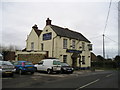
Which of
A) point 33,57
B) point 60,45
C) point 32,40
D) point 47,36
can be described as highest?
point 47,36

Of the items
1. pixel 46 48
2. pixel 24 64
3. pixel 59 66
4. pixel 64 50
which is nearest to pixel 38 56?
pixel 46 48

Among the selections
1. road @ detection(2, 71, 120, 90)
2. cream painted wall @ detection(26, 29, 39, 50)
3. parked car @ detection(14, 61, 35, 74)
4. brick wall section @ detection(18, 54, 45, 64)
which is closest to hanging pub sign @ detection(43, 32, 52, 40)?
cream painted wall @ detection(26, 29, 39, 50)

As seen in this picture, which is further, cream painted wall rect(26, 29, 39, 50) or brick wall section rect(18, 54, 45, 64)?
cream painted wall rect(26, 29, 39, 50)

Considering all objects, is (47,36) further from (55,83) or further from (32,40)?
(55,83)

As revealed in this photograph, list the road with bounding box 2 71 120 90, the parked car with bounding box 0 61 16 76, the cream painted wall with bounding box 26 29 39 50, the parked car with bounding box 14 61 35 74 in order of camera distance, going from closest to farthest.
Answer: the road with bounding box 2 71 120 90 < the parked car with bounding box 0 61 16 76 < the parked car with bounding box 14 61 35 74 < the cream painted wall with bounding box 26 29 39 50

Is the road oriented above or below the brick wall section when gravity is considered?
below

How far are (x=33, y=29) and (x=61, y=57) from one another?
9340 mm

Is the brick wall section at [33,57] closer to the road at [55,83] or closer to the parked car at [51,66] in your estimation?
the parked car at [51,66]

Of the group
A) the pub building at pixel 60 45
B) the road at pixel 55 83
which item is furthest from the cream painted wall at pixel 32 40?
the road at pixel 55 83

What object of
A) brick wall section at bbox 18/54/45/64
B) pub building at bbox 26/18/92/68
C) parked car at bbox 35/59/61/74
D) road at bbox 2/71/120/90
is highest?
pub building at bbox 26/18/92/68

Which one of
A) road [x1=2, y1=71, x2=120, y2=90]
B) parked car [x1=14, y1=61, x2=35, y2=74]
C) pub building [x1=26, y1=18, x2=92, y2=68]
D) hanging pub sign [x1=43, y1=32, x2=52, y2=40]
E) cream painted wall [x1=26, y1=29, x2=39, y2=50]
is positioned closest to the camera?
road [x1=2, y1=71, x2=120, y2=90]

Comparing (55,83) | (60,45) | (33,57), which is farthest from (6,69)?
(60,45)

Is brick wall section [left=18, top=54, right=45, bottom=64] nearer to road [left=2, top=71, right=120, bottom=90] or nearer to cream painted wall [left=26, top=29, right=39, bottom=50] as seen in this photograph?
cream painted wall [left=26, top=29, right=39, bottom=50]

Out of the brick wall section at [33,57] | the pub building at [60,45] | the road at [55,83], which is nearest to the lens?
the road at [55,83]
